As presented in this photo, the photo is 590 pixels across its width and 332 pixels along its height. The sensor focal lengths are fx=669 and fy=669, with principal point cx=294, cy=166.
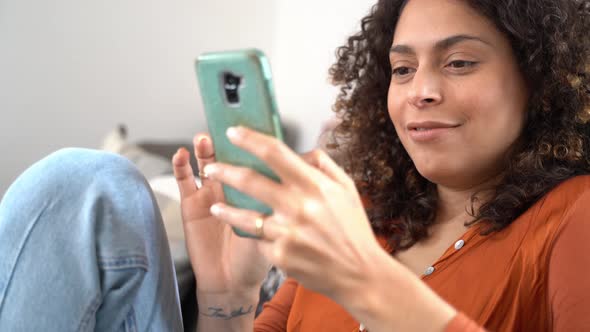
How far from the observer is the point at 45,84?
111 inches

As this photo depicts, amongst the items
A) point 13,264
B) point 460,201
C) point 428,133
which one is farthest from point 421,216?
point 13,264

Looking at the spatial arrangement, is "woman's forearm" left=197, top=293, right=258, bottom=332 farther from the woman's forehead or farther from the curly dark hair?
the woman's forehead

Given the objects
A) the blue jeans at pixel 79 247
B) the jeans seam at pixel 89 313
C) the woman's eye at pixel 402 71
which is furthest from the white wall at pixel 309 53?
the jeans seam at pixel 89 313

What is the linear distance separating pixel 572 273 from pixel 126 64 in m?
2.39

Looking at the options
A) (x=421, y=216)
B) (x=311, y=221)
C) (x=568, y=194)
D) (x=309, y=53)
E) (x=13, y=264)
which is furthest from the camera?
(x=309, y=53)

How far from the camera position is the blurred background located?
274 cm

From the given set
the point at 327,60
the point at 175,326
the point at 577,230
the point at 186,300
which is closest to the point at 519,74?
the point at 577,230

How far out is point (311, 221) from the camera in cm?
61

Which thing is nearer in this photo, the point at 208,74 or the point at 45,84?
the point at 208,74

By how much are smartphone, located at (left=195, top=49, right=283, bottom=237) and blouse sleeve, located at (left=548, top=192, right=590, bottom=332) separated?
0.40 meters

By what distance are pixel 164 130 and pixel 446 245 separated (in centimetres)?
211

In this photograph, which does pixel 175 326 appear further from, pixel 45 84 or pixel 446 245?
pixel 45 84

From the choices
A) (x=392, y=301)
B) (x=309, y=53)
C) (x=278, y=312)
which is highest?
(x=392, y=301)

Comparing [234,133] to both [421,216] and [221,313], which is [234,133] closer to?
[221,313]
